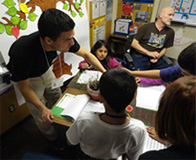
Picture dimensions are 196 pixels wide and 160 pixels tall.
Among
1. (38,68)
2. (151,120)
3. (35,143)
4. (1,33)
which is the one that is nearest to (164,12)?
(151,120)

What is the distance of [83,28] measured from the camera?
1970mm

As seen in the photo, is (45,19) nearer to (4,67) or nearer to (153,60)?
(4,67)

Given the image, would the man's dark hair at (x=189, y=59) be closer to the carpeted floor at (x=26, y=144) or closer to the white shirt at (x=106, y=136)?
the white shirt at (x=106, y=136)

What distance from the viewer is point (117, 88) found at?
63cm

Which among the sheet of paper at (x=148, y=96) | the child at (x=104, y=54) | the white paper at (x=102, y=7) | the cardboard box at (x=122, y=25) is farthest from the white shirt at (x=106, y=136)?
the cardboard box at (x=122, y=25)

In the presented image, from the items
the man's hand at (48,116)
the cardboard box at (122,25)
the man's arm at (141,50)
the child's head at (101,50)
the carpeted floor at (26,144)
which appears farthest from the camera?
the cardboard box at (122,25)

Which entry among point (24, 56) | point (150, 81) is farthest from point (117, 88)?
point (150, 81)

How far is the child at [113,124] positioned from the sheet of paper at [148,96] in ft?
1.27

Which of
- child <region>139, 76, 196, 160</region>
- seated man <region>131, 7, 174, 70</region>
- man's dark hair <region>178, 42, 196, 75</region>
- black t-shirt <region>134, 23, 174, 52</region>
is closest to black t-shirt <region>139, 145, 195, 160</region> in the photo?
child <region>139, 76, 196, 160</region>

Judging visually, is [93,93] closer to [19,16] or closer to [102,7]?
[19,16]

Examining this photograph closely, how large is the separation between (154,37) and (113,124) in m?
1.97

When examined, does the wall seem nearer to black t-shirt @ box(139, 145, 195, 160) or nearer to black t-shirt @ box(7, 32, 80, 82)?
black t-shirt @ box(7, 32, 80, 82)

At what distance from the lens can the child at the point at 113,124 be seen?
0.64 m

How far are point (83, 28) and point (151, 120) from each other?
1.54m
